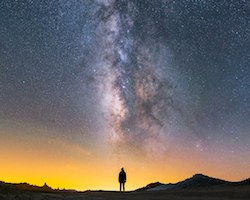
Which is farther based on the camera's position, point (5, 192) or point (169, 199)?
point (169, 199)

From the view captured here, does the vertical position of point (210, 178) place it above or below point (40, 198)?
above

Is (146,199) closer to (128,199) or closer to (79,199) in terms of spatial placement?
(128,199)

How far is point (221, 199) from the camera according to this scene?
17609 mm

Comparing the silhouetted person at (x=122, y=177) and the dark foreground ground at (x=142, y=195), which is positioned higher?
→ the silhouetted person at (x=122, y=177)

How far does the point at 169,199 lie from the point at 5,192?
7.18 m

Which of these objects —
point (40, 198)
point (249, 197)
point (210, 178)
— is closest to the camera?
point (40, 198)

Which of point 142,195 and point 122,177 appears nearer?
point 142,195

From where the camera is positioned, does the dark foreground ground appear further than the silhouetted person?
No

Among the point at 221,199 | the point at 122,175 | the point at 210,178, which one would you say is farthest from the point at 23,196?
the point at 210,178

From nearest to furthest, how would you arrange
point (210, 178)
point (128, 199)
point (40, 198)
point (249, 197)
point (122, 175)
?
1. point (40, 198)
2. point (128, 199)
3. point (249, 197)
4. point (122, 175)
5. point (210, 178)

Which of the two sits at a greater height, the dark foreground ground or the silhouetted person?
the silhouetted person

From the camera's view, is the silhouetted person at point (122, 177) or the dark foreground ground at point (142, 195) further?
the silhouetted person at point (122, 177)

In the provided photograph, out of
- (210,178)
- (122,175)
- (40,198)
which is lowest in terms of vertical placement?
(40,198)

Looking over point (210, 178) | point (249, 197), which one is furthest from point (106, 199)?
point (210, 178)
